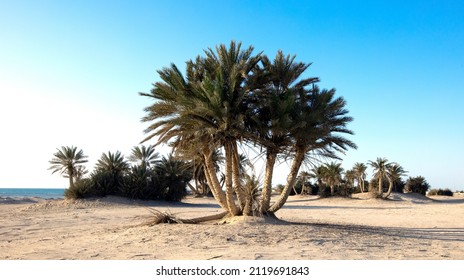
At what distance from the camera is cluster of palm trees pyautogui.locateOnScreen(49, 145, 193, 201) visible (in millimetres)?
36469

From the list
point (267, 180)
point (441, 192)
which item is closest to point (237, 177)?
point (267, 180)

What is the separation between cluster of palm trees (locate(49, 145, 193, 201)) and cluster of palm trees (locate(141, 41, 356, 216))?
65.4 feet

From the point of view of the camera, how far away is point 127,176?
126ft

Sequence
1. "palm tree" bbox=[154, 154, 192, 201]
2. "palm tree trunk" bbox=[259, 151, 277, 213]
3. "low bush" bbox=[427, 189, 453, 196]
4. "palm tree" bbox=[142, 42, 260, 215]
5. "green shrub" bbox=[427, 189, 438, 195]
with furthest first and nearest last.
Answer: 1. "green shrub" bbox=[427, 189, 438, 195]
2. "low bush" bbox=[427, 189, 453, 196]
3. "palm tree" bbox=[154, 154, 192, 201]
4. "palm tree trunk" bbox=[259, 151, 277, 213]
5. "palm tree" bbox=[142, 42, 260, 215]

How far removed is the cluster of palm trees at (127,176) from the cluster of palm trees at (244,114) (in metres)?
19.9

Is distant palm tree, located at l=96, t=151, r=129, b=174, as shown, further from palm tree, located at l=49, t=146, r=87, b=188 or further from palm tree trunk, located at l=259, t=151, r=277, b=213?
palm tree trunk, located at l=259, t=151, r=277, b=213

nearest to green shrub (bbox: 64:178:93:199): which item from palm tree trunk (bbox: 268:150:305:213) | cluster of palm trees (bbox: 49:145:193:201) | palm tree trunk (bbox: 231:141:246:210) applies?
cluster of palm trees (bbox: 49:145:193:201)

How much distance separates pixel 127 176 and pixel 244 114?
2722cm

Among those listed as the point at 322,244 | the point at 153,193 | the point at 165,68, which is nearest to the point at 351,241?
the point at 322,244

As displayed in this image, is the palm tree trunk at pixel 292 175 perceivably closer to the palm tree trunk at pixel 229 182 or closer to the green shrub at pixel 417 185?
the palm tree trunk at pixel 229 182

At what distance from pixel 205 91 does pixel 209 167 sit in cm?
369
